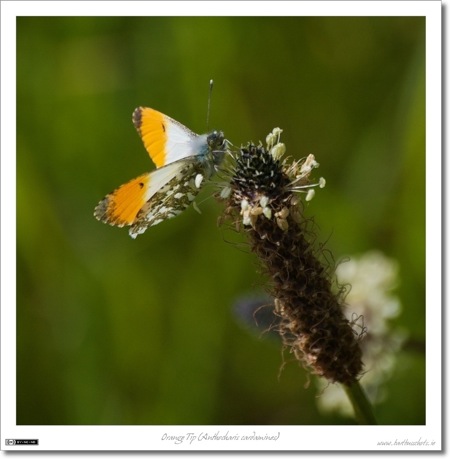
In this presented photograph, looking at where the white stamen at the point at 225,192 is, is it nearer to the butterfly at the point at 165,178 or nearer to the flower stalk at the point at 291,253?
the flower stalk at the point at 291,253

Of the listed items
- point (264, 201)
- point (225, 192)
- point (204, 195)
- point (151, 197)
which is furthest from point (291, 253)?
point (204, 195)

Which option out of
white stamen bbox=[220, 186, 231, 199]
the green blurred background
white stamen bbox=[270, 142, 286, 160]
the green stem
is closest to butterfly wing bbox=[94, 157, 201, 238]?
white stamen bbox=[220, 186, 231, 199]

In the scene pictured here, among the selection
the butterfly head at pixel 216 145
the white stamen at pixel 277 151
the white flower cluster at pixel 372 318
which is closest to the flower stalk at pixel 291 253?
the white stamen at pixel 277 151

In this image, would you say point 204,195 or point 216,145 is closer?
point 216,145

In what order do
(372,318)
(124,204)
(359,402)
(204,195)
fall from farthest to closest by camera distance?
(204,195), (372,318), (124,204), (359,402)

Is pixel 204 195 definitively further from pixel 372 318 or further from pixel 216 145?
pixel 216 145

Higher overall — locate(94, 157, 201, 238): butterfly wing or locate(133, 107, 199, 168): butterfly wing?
locate(133, 107, 199, 168): butterfly wing

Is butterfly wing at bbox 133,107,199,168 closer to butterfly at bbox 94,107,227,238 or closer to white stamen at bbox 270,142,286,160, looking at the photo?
butterfly at bbox 94,107,227,238

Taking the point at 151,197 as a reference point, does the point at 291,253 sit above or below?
below

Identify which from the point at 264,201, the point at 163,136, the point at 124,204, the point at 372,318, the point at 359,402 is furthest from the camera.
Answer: the point at 372,318
